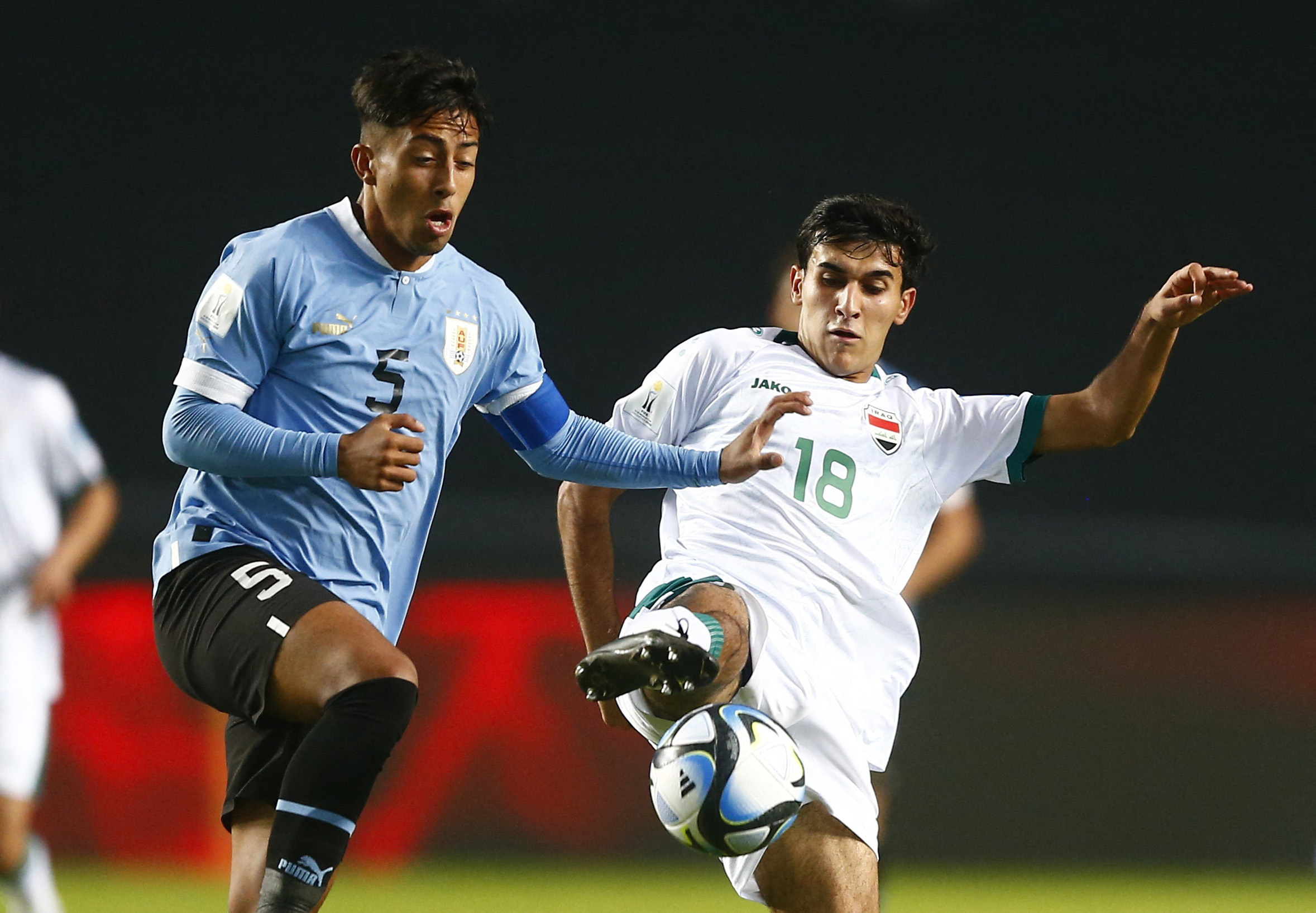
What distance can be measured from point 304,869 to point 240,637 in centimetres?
38

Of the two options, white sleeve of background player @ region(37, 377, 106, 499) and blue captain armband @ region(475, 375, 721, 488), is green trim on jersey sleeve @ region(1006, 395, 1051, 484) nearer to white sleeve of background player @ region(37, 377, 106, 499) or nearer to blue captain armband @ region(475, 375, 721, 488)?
blue captain armband @ region(475, 375, 721, 488)

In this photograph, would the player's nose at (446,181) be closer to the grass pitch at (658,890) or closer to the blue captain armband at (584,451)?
the blue captain armband at (584,451)

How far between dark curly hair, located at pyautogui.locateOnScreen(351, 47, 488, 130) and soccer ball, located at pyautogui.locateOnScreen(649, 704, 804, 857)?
117 centimetres

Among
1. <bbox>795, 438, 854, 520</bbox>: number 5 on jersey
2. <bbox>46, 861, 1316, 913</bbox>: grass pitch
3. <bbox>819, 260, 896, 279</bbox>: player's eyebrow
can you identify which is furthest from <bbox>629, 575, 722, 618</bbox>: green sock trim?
<bbox>46, 861, 1316, 913</bbox>: grass pitch

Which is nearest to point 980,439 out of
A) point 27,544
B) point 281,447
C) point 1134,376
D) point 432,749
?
point 1134,376

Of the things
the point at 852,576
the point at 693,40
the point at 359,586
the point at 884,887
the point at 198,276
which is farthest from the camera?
the point at 693,40

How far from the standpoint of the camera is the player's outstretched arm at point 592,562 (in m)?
3.26

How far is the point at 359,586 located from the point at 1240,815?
166 inches

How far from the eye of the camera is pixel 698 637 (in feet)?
8.41

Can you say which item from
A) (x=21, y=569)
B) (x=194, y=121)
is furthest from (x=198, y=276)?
(x=21, y=569)

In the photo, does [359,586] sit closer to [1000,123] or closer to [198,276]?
[198,276]

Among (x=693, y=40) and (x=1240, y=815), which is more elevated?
(x=693, y=40)

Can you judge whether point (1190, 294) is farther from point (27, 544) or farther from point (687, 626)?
point (27, 544)

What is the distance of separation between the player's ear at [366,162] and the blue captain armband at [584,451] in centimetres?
48
